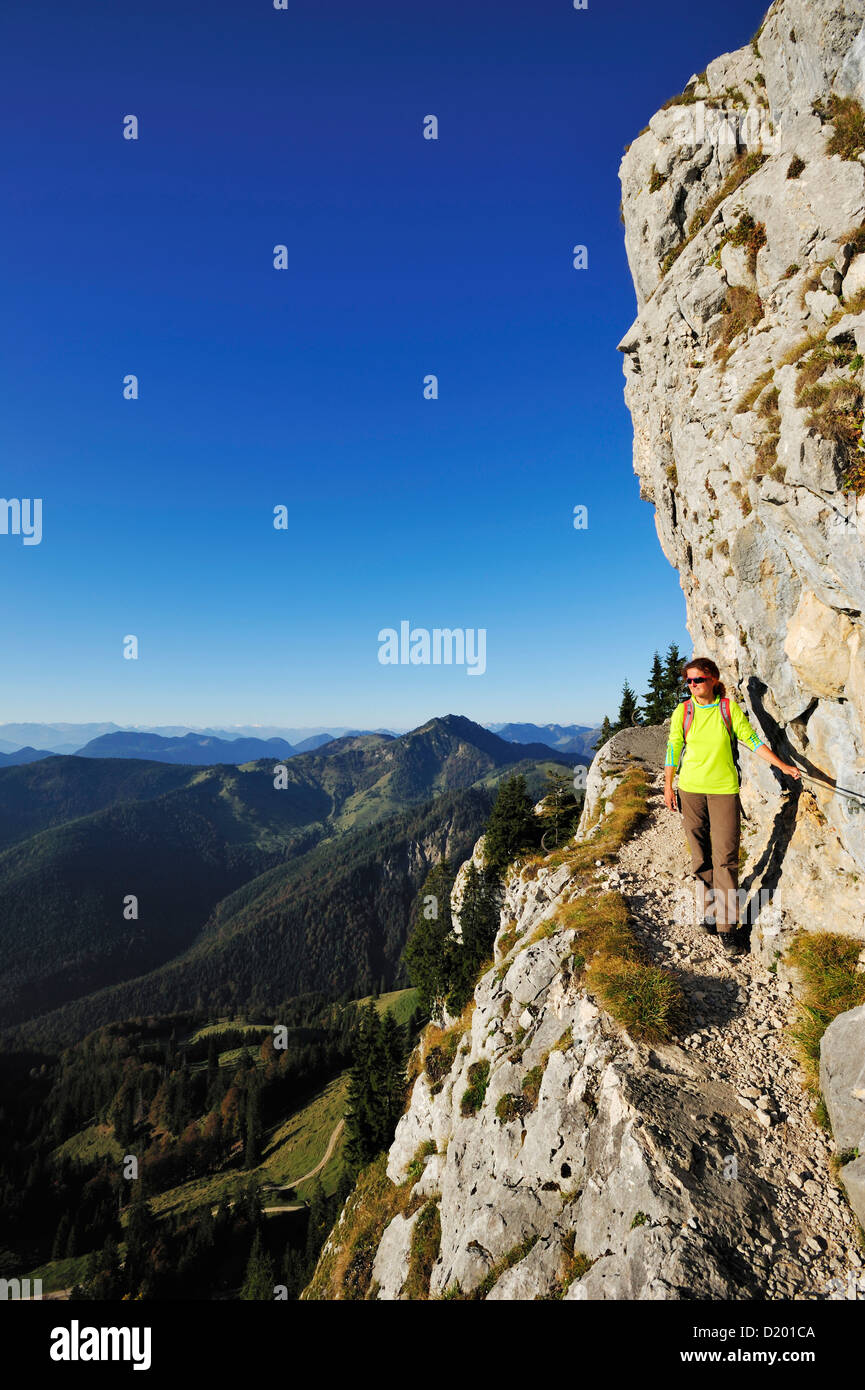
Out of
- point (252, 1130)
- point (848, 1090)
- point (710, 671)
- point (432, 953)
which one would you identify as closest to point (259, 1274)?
point (252, 1130)

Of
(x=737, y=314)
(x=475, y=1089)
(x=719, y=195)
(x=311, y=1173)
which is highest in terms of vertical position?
(x=719, y=195)

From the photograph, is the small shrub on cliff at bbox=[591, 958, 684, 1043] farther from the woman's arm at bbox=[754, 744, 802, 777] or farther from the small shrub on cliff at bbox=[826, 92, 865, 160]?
the small shrub on cliff at bbox=[826, 92, 865, 160]

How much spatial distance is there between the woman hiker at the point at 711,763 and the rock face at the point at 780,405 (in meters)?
1.74

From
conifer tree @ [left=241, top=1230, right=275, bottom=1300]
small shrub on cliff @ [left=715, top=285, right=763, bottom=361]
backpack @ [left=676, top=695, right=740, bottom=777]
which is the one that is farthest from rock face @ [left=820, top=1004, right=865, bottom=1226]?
conifer tree @ [left=241, top=1230, right=275, bottom=1300]

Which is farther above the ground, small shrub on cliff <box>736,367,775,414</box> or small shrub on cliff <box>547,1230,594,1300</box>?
small shrub on cliff <box>736,367,775,414</box>

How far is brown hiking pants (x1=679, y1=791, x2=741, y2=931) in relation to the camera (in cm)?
1167

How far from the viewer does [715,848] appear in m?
11.9

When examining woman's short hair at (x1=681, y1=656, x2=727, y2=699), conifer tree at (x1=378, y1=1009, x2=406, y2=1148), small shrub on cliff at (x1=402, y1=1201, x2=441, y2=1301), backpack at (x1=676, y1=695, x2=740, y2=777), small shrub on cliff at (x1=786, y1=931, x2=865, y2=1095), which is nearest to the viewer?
small shrub on cliff at (x1=786, y1=931, x2=865, y2=1095)

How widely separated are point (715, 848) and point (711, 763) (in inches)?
79.3

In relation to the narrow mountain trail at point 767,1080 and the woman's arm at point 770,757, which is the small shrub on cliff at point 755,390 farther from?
the narrow mountain trail at point 767,1080

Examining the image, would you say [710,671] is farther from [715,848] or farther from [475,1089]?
[475,1089]

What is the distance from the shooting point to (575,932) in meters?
15.2

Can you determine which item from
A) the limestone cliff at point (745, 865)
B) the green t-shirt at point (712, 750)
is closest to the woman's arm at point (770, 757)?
the green t-shirt at point (712, 750)

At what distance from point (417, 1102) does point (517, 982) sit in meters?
13.5
